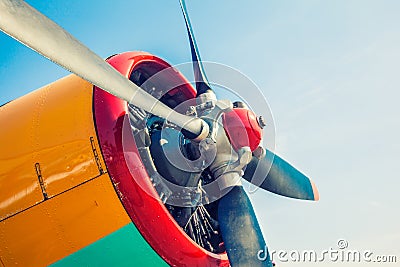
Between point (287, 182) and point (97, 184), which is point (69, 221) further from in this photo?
point (287, 182)

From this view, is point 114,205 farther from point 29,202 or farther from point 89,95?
point 89,95

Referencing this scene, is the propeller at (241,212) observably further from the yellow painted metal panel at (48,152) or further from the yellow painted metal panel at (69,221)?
the yellow painted metal panel at (48,152)

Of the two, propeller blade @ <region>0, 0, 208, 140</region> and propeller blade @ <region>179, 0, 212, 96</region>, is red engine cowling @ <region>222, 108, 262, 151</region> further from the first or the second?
propeller blade @ <region>0, 0, 208, 140</region>

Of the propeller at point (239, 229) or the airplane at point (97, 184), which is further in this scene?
the propeller at point (239, 229)

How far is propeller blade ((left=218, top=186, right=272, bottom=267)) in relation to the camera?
6.13m

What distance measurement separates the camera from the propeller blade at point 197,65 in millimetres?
7258

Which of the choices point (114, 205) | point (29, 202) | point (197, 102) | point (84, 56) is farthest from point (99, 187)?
point (197, 102)

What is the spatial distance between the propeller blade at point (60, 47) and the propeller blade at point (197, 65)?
237 centimetres

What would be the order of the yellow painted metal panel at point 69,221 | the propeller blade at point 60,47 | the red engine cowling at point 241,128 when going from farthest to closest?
the red engine cowling at point 241,128 < the yellow painted metal panel at point 69,221 < the propeller blade at point 60,47

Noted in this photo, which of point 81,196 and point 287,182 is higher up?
point 81,196

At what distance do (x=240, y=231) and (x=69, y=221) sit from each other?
2343 mm

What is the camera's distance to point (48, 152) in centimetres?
537

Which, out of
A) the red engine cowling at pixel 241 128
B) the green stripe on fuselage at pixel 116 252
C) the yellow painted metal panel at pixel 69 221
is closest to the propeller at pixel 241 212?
the red engine cowling at pixel 241 128

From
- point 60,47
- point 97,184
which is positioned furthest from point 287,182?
point 60,47
